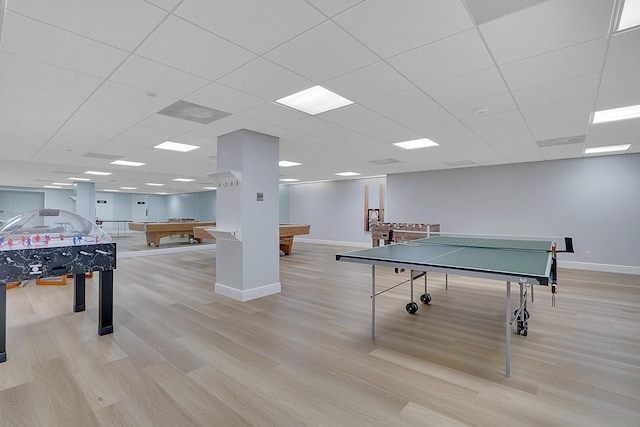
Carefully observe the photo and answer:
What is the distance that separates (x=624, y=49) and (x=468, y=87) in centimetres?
101

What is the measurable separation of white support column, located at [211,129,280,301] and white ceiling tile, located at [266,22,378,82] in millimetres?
1991

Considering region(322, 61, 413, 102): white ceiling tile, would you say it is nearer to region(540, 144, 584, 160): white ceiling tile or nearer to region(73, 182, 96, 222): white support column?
region(540, 144, 584, 160): white ceiling tile

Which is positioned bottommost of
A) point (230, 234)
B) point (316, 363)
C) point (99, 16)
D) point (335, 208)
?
point (316, 363)

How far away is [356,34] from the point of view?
1937mm

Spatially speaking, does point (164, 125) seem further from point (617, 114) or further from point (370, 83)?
point (617, 114)

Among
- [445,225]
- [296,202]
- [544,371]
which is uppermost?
[296,202]

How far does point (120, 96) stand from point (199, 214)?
14.7 metres

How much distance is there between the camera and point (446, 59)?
2.25m

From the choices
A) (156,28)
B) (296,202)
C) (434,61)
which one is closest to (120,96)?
(156,28)

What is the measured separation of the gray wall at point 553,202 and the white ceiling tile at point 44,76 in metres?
7.78

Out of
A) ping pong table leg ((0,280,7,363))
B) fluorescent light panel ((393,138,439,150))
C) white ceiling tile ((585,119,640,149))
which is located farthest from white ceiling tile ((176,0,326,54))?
white ceiling tile ((585,119,640,149))

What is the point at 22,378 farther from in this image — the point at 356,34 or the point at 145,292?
the point at 356,34

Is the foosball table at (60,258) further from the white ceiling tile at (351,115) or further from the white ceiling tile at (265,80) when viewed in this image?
the white ceiling tile at (351,115)

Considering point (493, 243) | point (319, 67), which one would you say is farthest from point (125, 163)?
point (493, 243)
